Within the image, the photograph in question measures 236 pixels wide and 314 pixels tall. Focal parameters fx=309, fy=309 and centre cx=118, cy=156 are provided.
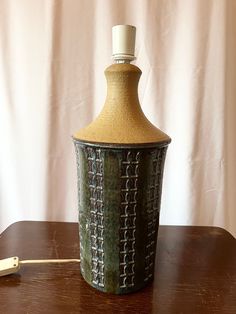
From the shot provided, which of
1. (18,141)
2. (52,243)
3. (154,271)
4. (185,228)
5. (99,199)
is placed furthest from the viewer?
(18,141)

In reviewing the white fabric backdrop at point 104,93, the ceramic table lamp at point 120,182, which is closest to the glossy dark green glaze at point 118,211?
the ceramic table lamp at point 120,182

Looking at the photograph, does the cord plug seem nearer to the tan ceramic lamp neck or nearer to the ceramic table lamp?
the ceramic table lamp

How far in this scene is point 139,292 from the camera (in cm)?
56

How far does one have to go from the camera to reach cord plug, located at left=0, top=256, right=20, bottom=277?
59cm

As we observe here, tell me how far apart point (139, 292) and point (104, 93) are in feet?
1.81

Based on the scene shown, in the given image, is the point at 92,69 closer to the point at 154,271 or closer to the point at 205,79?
the point at 205,79

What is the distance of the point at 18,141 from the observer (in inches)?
37.0

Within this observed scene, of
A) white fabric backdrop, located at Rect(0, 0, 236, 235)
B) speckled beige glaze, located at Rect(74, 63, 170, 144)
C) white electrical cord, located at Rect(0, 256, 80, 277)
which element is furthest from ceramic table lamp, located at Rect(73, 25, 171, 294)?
white fabric backdrop, located at Rect(0, 0, 236, 235)

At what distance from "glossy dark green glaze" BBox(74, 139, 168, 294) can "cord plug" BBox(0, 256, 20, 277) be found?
0.45 ft

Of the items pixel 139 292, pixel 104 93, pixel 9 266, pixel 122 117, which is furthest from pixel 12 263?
pixel 104 93

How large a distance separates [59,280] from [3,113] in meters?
0.55

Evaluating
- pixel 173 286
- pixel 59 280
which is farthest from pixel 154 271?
pixel 59 280

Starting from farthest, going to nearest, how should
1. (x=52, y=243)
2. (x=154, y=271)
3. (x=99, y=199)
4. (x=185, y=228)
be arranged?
1. (x=185, y=228)
2. (x=52, y=243)
3. (x=154, y=271)
4. (x=99, y=199)

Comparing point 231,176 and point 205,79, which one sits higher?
point 205,79
